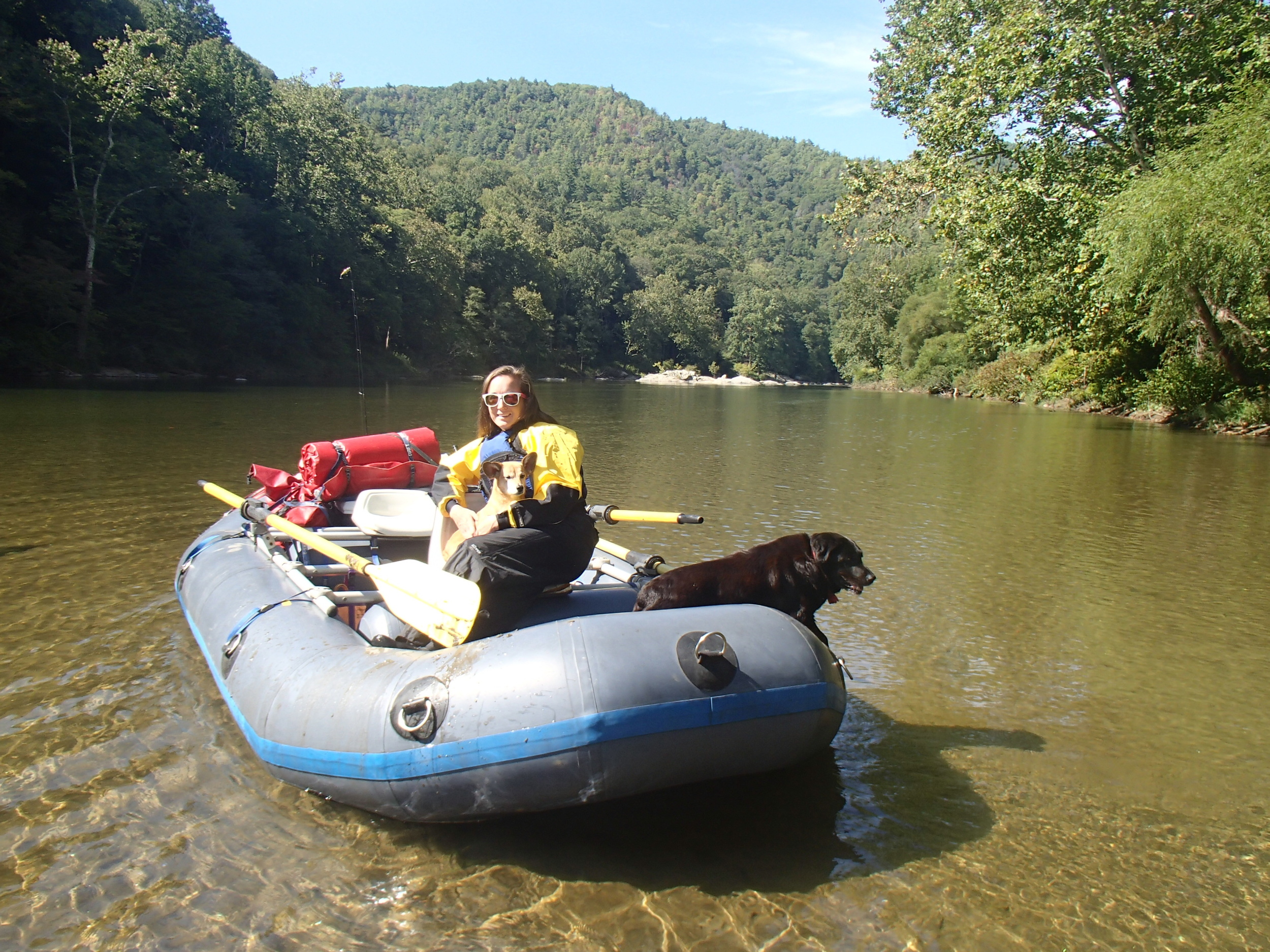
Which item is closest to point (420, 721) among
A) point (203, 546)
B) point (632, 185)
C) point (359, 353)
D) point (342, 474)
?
point (203, 546)

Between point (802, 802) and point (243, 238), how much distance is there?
45.0 meters

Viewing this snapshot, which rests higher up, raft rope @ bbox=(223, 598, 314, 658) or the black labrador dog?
the black labrador dog

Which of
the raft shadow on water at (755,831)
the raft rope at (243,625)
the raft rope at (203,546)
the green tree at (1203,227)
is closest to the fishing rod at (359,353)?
the raft rope at (203,546)

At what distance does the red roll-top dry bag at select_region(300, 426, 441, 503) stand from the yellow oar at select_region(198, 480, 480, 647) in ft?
6.88

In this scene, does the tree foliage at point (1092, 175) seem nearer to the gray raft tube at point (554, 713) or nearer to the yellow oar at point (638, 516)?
the yellow oar at point (638, 516)

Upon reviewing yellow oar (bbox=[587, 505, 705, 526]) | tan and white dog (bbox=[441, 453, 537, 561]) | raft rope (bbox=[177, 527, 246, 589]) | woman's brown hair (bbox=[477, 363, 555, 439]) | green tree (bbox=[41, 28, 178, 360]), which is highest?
green tree (bbox=[41, 28, 178, 360])

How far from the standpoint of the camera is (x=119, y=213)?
110 feet

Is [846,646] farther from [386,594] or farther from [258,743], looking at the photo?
[258,743]

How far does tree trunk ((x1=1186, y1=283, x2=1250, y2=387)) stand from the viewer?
1700 centimetres

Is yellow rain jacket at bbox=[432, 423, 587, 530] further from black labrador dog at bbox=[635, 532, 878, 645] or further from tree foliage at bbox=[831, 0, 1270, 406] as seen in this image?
tree foliage at bbox=[831, 0, 1270, 406]

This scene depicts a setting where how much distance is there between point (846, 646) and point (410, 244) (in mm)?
55456

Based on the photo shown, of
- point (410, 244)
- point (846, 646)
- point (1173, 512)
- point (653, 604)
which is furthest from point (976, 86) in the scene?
point (410, 244)

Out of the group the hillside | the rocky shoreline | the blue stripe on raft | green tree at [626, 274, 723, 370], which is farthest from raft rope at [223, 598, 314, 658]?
the hillside

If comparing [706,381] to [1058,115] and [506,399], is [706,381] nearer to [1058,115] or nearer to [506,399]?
[1058,115]
